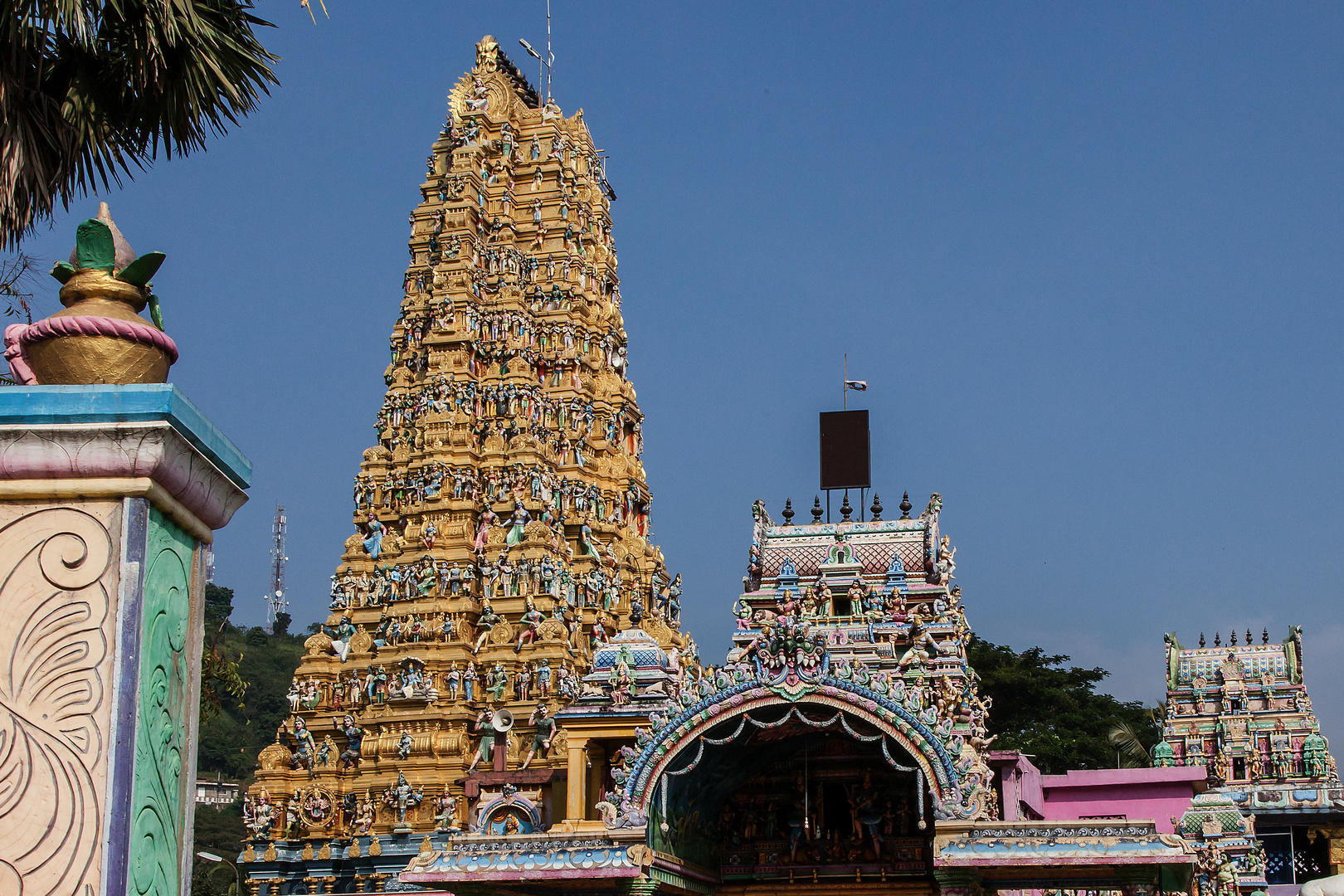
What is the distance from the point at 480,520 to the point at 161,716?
39.6 m

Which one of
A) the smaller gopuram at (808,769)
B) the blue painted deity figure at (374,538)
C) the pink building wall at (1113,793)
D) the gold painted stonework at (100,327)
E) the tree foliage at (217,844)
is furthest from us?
the tree foliage at (217,844)

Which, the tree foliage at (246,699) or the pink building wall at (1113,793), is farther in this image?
the tree foliage at (246,699)

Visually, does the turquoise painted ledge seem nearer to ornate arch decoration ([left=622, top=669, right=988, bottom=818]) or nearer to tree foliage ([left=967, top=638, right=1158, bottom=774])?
ornate arch decoration ([left=622, top=669, right=988, bottom=818])

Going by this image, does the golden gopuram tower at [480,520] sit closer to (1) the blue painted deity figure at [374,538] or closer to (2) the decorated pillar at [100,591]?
(1) the blue painted deity figure at [374,538]

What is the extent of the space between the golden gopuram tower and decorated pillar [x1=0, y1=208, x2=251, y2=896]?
98.2ft

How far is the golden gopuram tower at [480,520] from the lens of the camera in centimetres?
4253

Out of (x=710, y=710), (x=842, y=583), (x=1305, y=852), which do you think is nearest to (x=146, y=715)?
(x=710, y=710)

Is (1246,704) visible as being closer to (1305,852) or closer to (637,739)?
(1305,852)

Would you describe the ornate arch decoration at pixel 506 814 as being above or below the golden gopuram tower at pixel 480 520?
below

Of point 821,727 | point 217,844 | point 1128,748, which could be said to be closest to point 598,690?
point 821,727

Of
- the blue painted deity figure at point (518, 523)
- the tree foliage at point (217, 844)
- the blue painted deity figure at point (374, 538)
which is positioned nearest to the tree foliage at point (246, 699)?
the tree foliage at point (217, 844)

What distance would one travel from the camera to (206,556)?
8.34 metres

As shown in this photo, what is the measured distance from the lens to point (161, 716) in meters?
7.44

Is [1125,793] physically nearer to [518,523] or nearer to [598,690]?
[598,690]
